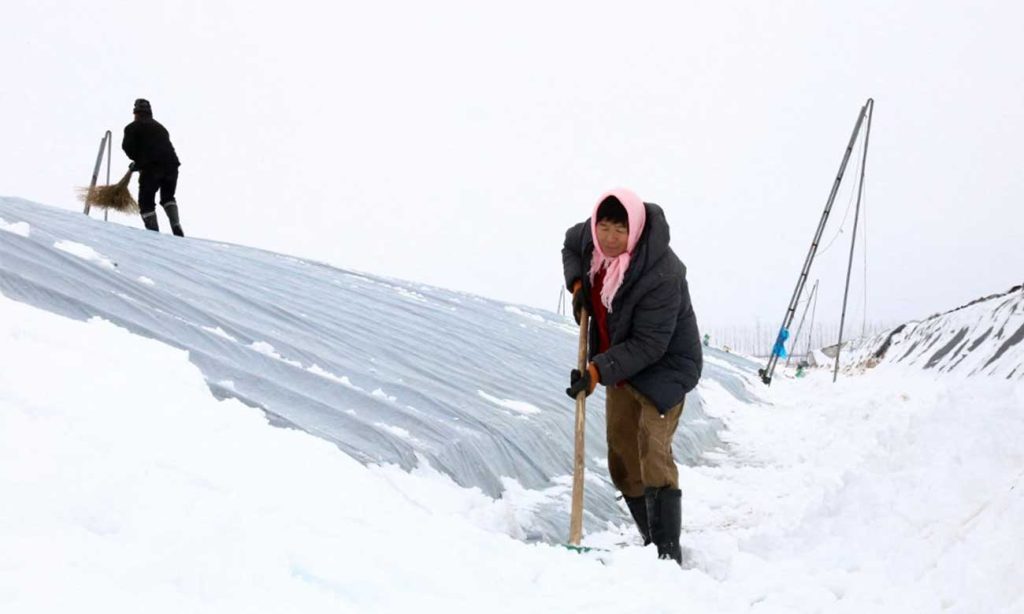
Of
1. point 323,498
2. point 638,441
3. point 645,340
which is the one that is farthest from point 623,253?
point 323,498

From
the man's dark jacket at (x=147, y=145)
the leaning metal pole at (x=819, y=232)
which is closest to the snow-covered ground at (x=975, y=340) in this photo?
the leaning metal pole at (x=819, y=232)

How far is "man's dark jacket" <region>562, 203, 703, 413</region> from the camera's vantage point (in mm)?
2982

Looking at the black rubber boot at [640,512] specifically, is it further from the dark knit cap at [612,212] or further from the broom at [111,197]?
the broom at [111,197]

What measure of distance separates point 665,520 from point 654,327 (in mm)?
623

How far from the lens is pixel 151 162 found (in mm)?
6938

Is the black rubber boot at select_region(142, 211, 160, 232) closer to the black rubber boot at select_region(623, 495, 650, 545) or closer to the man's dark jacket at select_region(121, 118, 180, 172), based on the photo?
the man's dark jacket at select_region(121, 118, 180, 172)

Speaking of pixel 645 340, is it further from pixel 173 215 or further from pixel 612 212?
pixel 173 215

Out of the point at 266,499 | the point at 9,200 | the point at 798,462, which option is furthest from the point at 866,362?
the point at 266,499

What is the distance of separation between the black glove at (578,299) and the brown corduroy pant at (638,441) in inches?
11.8

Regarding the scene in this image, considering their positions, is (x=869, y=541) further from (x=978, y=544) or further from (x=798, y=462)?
(x=798, y=462)

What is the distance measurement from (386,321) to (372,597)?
3516 mm

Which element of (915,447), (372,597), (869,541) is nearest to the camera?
(372,597)

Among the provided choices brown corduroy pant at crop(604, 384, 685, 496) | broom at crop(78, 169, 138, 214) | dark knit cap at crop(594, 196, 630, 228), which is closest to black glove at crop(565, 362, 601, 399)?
brown corduroy pant at crop(604, 384, 685, 496)

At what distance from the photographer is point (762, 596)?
91.2 inches
